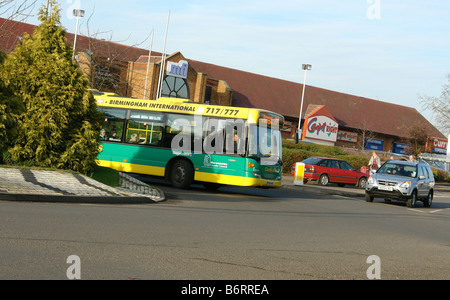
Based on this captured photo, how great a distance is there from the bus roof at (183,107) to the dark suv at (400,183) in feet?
14.2

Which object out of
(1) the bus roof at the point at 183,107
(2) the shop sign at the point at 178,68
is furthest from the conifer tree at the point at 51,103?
(2) the shop sign at the point at 178,68

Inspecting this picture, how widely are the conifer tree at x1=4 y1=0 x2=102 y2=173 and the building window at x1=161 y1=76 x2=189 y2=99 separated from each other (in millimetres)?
37425

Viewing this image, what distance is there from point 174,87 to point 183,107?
34924mm

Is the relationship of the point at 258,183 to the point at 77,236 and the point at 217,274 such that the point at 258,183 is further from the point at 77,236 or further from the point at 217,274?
the point at 217,274

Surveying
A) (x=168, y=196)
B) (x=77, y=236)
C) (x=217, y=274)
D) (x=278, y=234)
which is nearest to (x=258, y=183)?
(x=168, y=196)

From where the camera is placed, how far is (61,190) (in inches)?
539

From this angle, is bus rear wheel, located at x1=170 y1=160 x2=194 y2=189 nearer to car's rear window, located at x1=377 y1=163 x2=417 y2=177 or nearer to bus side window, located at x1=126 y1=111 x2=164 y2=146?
bus side window, located at x1=126 y1=111 x2=164 y2=146

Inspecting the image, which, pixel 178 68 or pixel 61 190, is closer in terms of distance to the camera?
pixel 61 190

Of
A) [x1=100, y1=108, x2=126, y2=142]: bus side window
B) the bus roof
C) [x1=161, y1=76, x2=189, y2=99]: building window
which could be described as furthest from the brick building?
[x1=100, y1=108, x2=126, y2=142]: bus side window

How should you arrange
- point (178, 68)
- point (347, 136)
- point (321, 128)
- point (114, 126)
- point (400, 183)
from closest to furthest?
point (400, 183) < point (114, 126) < point (178, 68) < point (321, 128) < point (347, 136)

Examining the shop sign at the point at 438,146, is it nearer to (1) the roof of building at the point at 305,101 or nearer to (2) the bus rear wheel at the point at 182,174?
(1) the roof of building at the point at 305,101

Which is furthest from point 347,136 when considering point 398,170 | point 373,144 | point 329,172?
point 398,170

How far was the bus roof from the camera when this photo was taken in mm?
20516

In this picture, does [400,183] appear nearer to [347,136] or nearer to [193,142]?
[193,142]
